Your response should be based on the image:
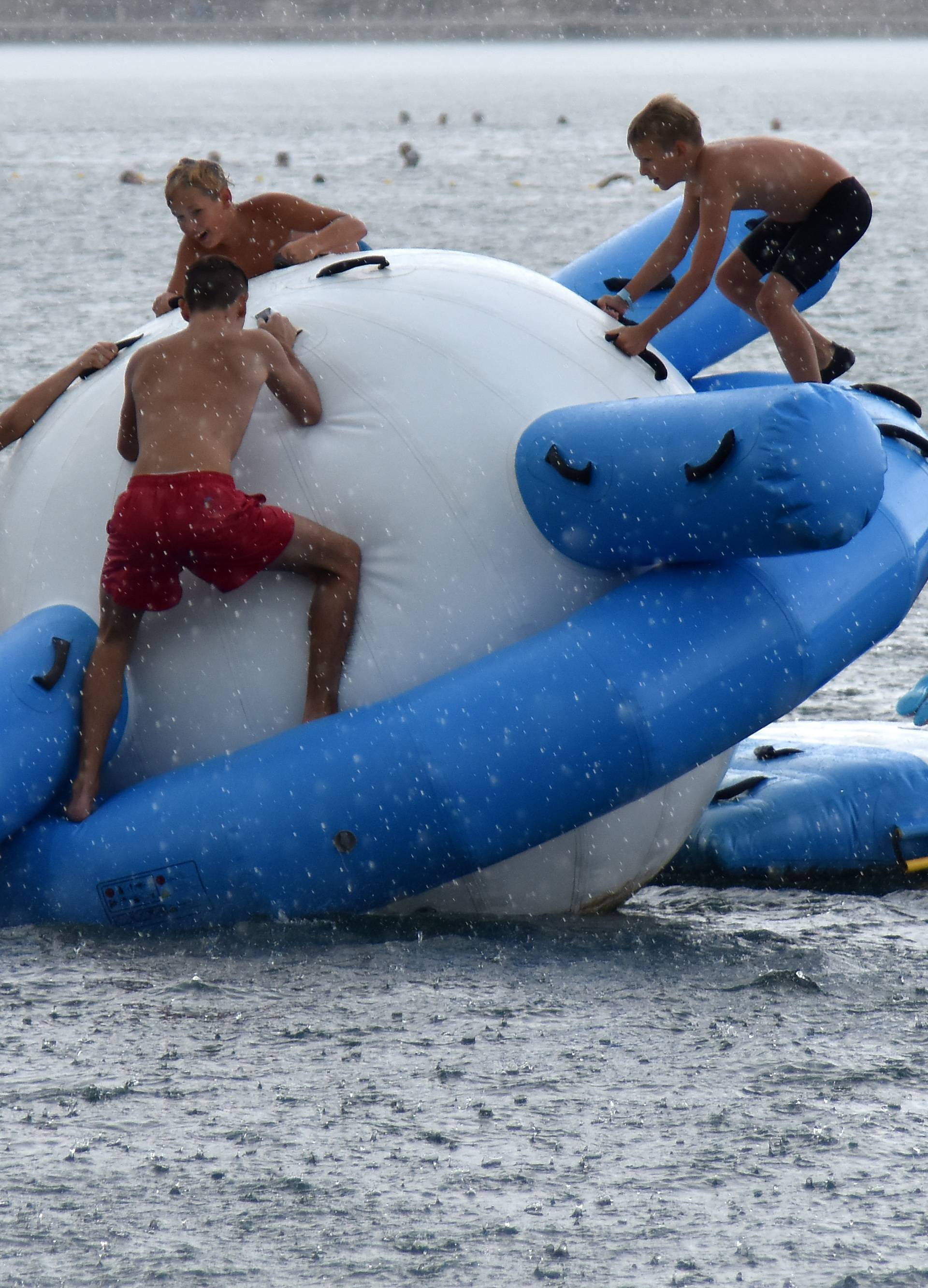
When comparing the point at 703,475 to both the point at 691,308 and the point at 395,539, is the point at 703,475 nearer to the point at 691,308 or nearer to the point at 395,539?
the point at 395,539

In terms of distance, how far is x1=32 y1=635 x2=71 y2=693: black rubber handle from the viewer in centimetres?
429

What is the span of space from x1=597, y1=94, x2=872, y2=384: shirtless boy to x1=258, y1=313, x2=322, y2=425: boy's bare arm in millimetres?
886

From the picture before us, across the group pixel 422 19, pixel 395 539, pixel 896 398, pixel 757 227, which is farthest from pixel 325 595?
pixel 422 19

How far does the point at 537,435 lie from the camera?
166 inches

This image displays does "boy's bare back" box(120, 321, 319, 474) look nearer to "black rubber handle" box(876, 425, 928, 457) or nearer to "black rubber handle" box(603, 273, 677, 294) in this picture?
"black rubber handle" box(603, 273, 677, 294)

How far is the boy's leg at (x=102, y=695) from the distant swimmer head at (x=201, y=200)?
1.13 metres

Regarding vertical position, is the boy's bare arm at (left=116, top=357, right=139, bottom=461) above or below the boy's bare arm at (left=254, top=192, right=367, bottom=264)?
below

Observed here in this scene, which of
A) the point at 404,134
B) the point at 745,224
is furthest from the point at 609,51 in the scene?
the point at 745,224

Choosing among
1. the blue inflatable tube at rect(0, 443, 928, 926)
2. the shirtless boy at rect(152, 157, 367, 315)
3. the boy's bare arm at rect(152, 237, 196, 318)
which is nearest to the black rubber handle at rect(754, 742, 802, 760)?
the blue inflatable tube at rect(0, 443, 928, 926)

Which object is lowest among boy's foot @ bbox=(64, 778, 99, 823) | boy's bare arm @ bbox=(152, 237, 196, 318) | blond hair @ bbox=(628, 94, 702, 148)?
boy's foot @ bbox=(64, 778, 99, 823)

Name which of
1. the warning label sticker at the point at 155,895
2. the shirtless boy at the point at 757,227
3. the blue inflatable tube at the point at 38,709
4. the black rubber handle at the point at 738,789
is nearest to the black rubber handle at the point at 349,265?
the shirtless boy at the point at 757,227

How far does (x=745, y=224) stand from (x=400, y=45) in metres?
150

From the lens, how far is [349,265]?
4676 millimetres

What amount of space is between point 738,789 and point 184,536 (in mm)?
1811
